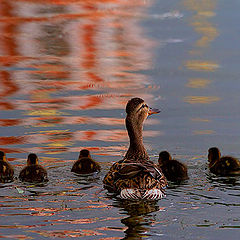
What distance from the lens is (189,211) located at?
7145mm

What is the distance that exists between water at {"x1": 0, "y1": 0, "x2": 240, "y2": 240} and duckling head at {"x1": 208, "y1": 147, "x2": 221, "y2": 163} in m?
0.15

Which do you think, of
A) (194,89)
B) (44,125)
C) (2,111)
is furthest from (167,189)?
(194,89)

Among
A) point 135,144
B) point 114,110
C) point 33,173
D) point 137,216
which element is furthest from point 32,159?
point 114,110

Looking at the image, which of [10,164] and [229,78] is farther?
[229,78]

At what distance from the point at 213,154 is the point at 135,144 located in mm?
1176

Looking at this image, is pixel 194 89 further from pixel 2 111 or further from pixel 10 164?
pixel 10 164

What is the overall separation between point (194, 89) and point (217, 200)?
5799 mm

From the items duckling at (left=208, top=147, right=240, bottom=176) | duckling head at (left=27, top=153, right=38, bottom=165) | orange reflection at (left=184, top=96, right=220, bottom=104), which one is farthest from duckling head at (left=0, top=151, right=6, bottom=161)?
orange reflection at (left=184, top=96, right=220, bottom=104)

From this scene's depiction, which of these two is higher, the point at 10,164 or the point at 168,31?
the point at 168,31

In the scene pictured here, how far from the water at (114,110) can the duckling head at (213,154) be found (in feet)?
0.49

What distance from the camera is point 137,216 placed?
7.12 meters

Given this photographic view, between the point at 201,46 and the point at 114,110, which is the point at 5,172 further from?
the point at 201,46

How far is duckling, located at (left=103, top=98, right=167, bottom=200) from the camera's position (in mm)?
7719

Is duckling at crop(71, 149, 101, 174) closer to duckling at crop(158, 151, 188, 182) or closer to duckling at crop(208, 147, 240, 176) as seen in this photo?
duckling at crop(158, 151, 188, 182)
